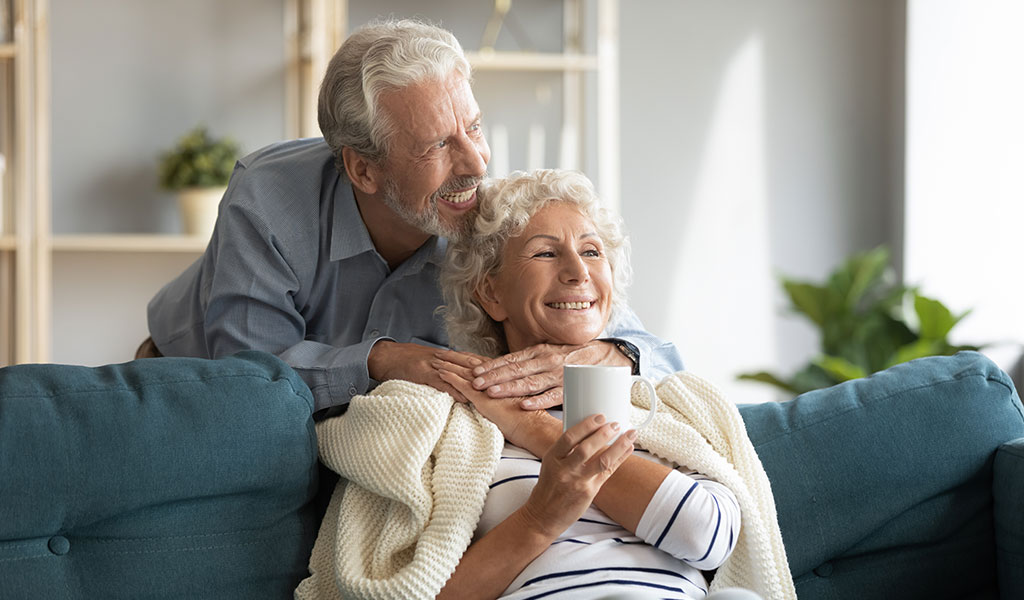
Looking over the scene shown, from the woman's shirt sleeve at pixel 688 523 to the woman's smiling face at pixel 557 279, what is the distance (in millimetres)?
363

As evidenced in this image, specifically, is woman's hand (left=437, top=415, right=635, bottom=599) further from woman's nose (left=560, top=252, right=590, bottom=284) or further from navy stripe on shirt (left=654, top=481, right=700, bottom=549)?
woman's nose (left=560, top=252, right=590, bottom=284)

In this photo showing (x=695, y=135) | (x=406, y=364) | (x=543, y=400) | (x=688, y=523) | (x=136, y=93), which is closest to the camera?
(x=688, y=523)

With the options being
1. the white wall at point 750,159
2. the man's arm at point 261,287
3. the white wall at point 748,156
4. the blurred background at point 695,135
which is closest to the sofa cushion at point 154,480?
the man's arm at point 261,287

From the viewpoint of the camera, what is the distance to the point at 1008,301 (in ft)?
11.9

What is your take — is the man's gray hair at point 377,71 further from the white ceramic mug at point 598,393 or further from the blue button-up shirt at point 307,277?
the white ceramic mug at point 598,393

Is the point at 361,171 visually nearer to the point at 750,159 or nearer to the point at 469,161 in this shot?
the point at 469,161

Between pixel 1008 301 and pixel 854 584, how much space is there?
2.40 m

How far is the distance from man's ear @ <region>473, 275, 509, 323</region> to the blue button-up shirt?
22 cm

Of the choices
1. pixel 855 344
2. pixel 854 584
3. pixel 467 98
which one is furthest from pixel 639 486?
pixel 855 344

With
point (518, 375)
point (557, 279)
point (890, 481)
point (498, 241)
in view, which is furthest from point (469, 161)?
point (890, 481)

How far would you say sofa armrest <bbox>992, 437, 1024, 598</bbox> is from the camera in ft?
5.37

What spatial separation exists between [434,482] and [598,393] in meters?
0.36

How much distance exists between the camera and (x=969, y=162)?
3.77 metres

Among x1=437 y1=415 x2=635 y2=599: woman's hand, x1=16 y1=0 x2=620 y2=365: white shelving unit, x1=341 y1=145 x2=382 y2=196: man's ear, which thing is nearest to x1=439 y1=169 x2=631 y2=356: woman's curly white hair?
x1=341 y1=145 x2=382 y2=196: man's ear
